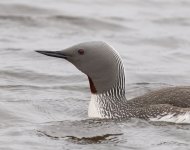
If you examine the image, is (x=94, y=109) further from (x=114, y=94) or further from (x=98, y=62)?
(x=98, y=62)

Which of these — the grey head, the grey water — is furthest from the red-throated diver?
the grey water

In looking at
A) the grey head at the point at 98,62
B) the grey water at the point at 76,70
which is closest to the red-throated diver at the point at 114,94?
the grey head at the point at 98,62

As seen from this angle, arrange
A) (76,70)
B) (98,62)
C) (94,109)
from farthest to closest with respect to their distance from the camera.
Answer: (76,70) < (94,109) < (98,62)

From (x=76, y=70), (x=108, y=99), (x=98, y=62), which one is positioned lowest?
(x=108, y=99)

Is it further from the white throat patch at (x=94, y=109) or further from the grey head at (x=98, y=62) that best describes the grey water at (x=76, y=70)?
the grey head at (x=98, y=62)

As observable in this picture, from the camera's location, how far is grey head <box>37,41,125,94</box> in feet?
37.9

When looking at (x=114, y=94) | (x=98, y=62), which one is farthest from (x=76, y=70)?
(x=98, y=62)

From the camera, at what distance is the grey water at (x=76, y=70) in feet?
35.8

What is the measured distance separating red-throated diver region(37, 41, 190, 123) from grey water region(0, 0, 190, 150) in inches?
5.0

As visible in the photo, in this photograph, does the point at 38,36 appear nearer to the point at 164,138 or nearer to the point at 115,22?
the point at 115,22

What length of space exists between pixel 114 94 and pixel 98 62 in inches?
18.3

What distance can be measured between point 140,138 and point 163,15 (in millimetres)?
9454

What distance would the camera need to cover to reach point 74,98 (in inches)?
521

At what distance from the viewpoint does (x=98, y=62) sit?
11617 millimetres
